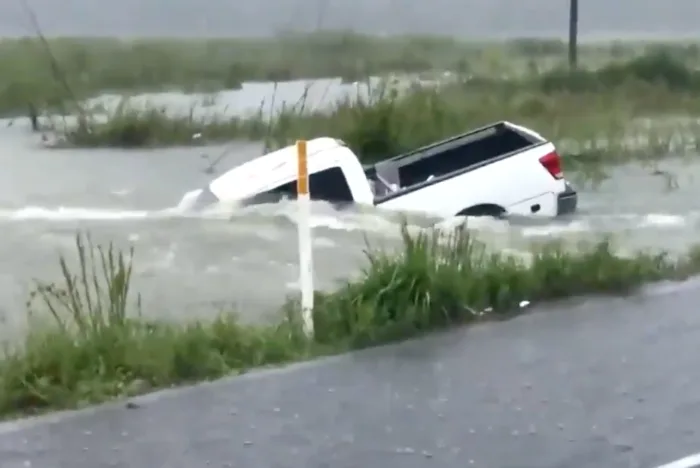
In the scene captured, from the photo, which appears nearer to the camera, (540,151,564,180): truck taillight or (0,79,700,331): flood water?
(0,79,700,331): flood water

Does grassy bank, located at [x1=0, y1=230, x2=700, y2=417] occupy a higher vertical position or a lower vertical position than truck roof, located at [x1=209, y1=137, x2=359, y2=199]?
lower

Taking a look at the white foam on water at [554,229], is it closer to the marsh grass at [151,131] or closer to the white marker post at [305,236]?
the white marker post at [305,236]

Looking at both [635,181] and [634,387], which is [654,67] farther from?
[634,387]

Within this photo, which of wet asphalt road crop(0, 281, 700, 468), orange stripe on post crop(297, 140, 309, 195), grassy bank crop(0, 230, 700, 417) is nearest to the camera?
wet asphalt road crop(0, 281, 700, 468)

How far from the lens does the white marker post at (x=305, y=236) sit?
6.92 m

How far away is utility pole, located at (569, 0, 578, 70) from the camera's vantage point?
2997 centimetres

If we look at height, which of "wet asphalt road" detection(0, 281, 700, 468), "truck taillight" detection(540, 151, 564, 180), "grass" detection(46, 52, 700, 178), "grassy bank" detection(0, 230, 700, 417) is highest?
"grass" detection(46, 52, 700, 178)

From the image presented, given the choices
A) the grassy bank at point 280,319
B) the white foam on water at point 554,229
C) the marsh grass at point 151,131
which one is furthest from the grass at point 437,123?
the grassy bank at point 280,319

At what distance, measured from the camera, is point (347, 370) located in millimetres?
6609

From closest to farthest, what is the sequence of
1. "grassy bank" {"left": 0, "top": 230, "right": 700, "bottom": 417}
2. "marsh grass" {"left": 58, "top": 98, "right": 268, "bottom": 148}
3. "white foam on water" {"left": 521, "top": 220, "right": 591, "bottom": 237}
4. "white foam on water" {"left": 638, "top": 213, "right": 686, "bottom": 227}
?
"grassy bank" {"left": 0, "top": 230, "right": 700, "bottom": 417}, "white foam on water" {"left": 521, "top": 220, "right": 591, "bottom": 237}, "white foam on water" {"left": 638, "top": 213, "right": 686, "bottom": 227}, "marsh grass" {"left": 58, "top": 98, "right": 268, "bottom": 148}

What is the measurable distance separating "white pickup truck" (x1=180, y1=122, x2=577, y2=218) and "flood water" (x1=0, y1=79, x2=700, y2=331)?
0.21m

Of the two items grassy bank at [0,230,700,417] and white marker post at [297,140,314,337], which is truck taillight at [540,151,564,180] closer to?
grassy bank at [0,230,700,417]

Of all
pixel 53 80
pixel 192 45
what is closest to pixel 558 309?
pixel 53 80

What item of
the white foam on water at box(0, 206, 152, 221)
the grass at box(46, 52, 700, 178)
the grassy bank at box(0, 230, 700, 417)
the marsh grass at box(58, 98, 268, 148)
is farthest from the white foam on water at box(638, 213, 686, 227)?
the marsh grass at box(58, 98, 268, 148)
